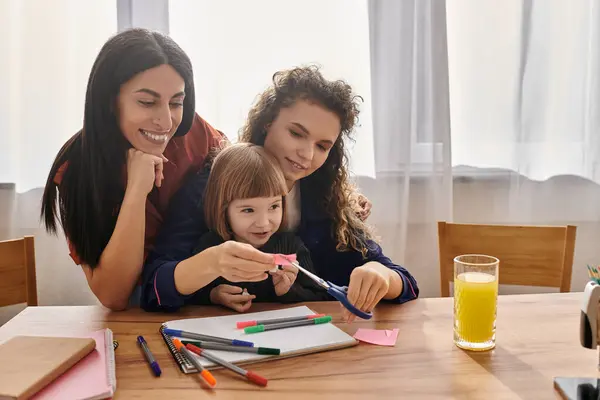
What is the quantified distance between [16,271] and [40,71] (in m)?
0.75

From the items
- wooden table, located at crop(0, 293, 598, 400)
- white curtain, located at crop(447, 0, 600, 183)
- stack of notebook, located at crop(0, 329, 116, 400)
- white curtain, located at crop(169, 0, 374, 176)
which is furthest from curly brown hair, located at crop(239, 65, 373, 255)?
white curtain, located at crop(447, 0, 600, 183)

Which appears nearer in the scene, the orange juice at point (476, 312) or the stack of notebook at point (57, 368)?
the stack of notebook at point (57, 368)

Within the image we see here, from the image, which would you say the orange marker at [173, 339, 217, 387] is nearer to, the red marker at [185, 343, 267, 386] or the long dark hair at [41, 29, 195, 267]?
the red marker at [185, 343, 267, 386]

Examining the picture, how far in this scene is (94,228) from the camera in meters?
1.27

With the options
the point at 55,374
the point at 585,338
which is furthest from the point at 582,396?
the point at 55,374

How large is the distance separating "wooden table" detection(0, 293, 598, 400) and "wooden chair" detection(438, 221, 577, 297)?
335 mm

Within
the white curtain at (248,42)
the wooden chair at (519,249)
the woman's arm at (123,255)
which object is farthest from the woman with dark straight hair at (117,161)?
the wooden chair at (519,249)

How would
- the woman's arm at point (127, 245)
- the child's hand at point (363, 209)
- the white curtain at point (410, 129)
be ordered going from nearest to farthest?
1. the woman's arm at point (127, 245)
2. the child's hand at point (363, 209)
3. the white curtain at point (410, 129)

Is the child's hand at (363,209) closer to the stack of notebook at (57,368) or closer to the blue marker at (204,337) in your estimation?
the blue marker at (204,337)

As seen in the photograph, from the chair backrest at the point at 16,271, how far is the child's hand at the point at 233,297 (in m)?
0.48

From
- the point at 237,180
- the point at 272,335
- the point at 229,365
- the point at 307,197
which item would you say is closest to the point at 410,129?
the point at 307,197

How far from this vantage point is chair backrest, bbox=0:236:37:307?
1382 millimetres

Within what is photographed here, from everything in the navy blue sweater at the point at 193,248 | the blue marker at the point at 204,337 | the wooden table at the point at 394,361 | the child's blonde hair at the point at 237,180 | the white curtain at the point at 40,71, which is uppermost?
the white curtain at the point at 40,71

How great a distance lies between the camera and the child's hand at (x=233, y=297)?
3.91ft
